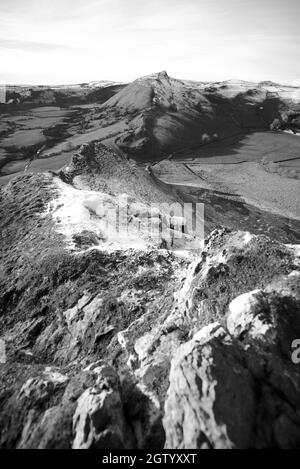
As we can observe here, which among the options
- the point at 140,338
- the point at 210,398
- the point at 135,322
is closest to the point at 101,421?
the point at 210,398

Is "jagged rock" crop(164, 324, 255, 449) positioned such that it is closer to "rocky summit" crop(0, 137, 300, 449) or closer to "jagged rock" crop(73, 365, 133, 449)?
"rocky summit" crop(0, 137, 300, 449)

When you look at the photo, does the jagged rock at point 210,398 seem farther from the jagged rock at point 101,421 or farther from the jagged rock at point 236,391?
the jagged rock at point 101,421

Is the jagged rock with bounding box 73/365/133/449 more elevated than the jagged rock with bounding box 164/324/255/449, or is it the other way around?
the jagged rock with bounding box 164/324/255/449

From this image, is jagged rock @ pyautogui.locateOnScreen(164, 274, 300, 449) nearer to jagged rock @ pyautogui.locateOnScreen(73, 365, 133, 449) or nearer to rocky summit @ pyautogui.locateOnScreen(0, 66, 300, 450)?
rocky summit @ pyautogui.locateOnScreen(0, 66, 300, 450)

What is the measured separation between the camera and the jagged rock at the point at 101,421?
8.73 m

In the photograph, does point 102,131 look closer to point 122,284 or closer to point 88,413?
point 122,284

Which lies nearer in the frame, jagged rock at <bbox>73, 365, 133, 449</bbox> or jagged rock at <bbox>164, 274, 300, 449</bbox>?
jagged rock at <bbox>164, 274, 300, 449</bbox>

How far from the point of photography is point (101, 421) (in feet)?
29.5

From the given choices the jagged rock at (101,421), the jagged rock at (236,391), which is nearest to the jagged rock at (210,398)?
the jagged rock at (236,391)

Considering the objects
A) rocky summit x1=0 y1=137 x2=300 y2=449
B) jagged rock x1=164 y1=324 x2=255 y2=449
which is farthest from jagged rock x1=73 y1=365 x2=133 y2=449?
jagged rock x1=164 y1=324 x2=255 y2=449

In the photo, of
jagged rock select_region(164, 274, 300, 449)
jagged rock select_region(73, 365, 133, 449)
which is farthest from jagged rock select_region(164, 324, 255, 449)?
jagged rock select_region(73, 365, 133, 449)

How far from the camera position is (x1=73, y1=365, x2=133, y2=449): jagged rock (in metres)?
8.73
